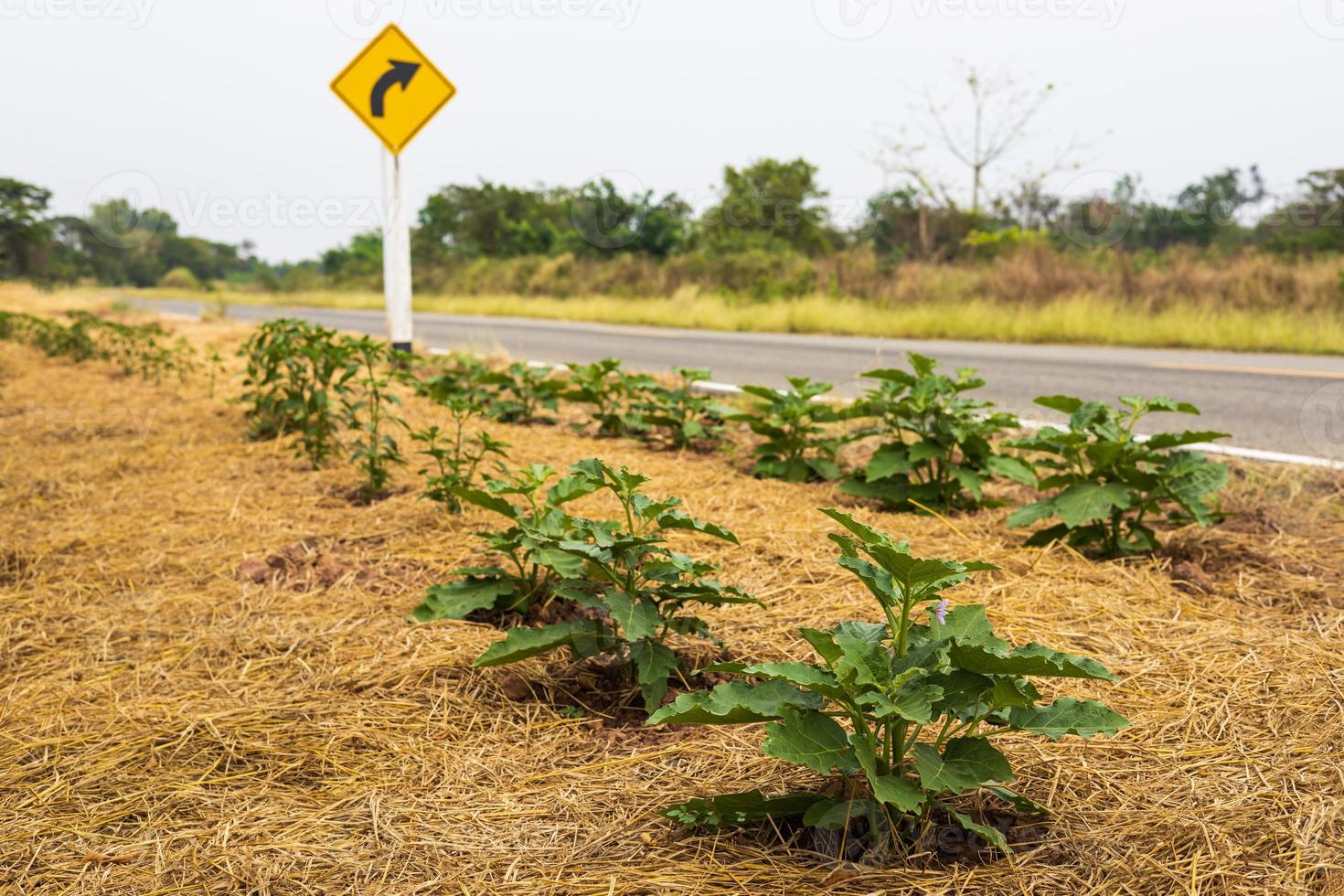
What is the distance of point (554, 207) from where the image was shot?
3603 centimetres

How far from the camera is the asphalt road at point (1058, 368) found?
5625 mm

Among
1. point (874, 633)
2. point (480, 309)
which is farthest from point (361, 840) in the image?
point (480, 309)

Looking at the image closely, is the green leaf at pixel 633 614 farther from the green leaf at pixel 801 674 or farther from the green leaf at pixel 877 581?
the green leaf at pixel 877 581

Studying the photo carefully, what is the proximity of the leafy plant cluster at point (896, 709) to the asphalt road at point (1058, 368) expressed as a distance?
12.5ft

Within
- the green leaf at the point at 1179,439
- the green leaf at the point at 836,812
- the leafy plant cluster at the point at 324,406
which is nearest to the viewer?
the green leaf at the point at 836,812

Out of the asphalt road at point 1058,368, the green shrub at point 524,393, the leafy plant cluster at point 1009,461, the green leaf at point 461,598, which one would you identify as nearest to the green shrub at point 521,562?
the green leaf at point 461,598

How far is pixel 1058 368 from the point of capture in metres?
8.35

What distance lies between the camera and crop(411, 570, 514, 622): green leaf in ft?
8.27

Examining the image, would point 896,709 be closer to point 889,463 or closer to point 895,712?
point 895,712

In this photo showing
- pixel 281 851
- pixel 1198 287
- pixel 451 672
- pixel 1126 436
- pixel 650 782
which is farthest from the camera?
pixel 1198 287

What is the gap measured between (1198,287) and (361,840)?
46.8 feet

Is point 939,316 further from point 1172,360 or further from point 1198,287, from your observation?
point 1172,360

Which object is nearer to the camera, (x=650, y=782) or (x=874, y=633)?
(x=874, y=633)

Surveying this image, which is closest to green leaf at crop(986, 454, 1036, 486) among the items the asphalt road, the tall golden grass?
the asphalt road
